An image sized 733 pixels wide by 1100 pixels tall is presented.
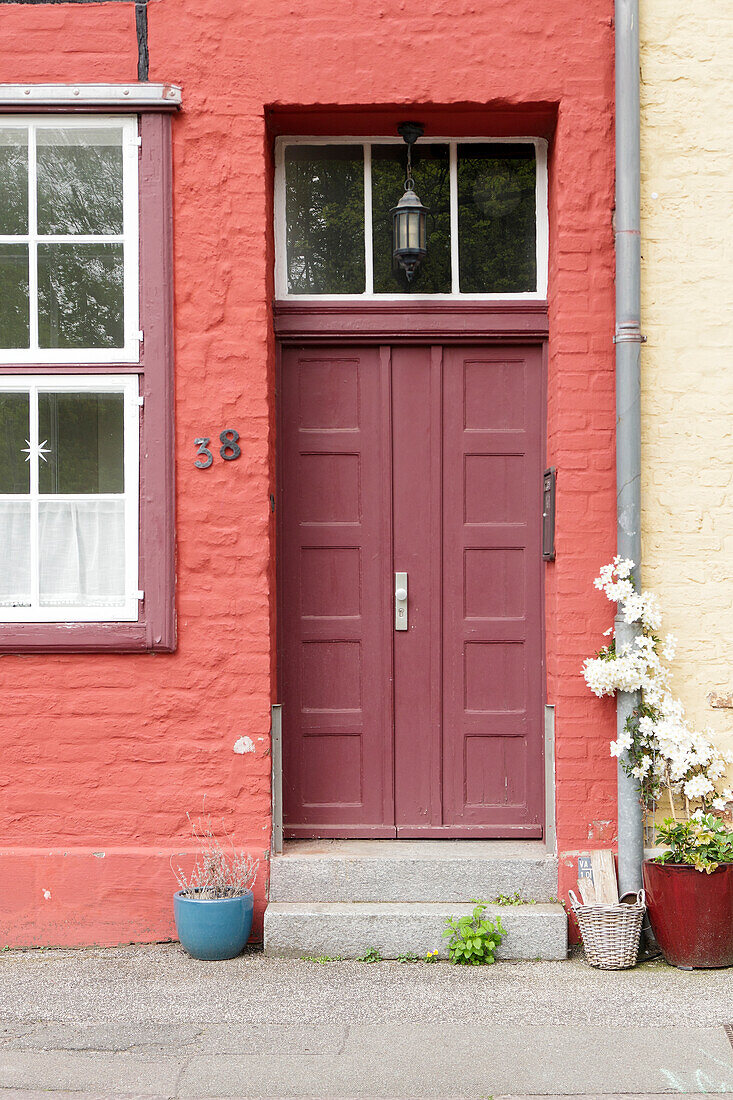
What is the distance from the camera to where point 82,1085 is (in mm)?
3566

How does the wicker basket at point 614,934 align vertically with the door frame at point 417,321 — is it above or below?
below

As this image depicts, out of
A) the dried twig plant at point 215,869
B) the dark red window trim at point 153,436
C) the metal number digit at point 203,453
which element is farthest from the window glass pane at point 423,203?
the dried twig plant at point 215,869

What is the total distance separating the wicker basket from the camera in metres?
4.49

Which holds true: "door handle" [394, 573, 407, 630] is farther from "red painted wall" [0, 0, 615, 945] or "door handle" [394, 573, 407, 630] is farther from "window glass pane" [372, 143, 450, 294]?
"window glass pane" [372, 143, 450, 294]

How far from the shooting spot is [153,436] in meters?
4.95

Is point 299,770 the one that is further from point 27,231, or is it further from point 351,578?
point 27,231

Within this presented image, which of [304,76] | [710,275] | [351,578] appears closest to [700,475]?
[710,275]

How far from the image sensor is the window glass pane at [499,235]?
5250 mm

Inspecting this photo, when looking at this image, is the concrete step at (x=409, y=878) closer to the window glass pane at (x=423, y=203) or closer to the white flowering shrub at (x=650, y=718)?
the white flowering shrub at (x=650, y=718)

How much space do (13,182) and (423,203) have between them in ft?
6.31

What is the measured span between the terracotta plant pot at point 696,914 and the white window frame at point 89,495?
2582mm

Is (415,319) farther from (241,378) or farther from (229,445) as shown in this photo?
(229,445)

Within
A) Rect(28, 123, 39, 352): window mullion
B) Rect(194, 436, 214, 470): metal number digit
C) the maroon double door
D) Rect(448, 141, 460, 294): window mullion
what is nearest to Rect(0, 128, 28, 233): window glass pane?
Rect(28, 123, 39, 352): window mullion

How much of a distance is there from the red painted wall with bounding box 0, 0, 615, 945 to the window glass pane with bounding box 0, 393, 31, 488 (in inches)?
28.7
